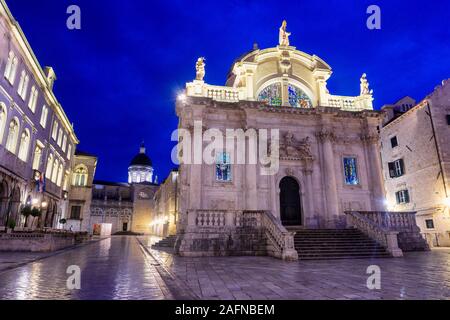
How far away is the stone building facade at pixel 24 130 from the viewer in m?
18.6

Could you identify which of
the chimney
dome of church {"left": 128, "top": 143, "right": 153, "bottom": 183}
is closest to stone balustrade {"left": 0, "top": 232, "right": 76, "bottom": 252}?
the chimney

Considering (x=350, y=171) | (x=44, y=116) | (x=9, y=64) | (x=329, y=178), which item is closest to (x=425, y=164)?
(x=350, y=171)

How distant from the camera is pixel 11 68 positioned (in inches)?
758

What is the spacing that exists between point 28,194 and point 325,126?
2443 cm

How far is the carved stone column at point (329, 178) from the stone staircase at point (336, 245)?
2267 mm

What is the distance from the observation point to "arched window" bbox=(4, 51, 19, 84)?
18712 millimetres

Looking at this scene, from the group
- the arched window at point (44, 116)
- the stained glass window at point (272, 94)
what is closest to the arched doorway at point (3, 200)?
the arched window at point (44, 116)

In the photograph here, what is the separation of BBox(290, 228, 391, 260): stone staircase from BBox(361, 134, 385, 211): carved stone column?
4.66m

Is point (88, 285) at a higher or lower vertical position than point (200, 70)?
lower

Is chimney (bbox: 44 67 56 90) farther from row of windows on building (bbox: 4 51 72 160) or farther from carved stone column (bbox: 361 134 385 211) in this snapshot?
carved stone column (bbox: 361 134 385 211)

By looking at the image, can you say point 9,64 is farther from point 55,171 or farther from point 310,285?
point 310,285

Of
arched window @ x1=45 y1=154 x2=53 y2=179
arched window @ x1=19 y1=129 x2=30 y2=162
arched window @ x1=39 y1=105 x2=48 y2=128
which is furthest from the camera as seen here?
arched window @ x1=45 y1=154 x2=53 y2=179

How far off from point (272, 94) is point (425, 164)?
15185 millimetres
